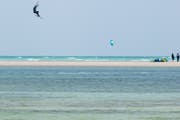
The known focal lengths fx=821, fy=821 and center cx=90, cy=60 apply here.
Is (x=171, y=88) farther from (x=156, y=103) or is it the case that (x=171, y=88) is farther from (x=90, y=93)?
(x=156, y=103)

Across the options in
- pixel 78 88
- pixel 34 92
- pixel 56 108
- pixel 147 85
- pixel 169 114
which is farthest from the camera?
pixel 147 85

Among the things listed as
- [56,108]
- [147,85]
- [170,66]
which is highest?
[56,108]

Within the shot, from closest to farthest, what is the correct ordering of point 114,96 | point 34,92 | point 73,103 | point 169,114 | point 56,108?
1. point 169,114
2. point 56,108
3. point 73,103
4. point 114,96
5. point 34,92

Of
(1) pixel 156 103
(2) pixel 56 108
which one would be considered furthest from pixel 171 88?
(2) pixel 56 108

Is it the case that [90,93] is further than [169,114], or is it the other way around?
[90,93]

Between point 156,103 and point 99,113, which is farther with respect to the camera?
point 156,103

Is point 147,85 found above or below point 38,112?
below

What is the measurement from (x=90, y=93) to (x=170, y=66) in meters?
47.2

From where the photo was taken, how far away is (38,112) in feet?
90.5

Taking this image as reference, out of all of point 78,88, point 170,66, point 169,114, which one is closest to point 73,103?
point 169,114

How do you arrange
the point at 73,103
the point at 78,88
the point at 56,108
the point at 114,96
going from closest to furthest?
the point at 56,108
the point at 73,103
the point at 114,96
the point at 78,88

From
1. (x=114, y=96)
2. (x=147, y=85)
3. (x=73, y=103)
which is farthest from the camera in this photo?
(x=147, y=85)

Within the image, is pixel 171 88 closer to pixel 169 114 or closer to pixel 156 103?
pixel 156 103

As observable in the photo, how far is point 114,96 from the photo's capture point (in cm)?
3497
